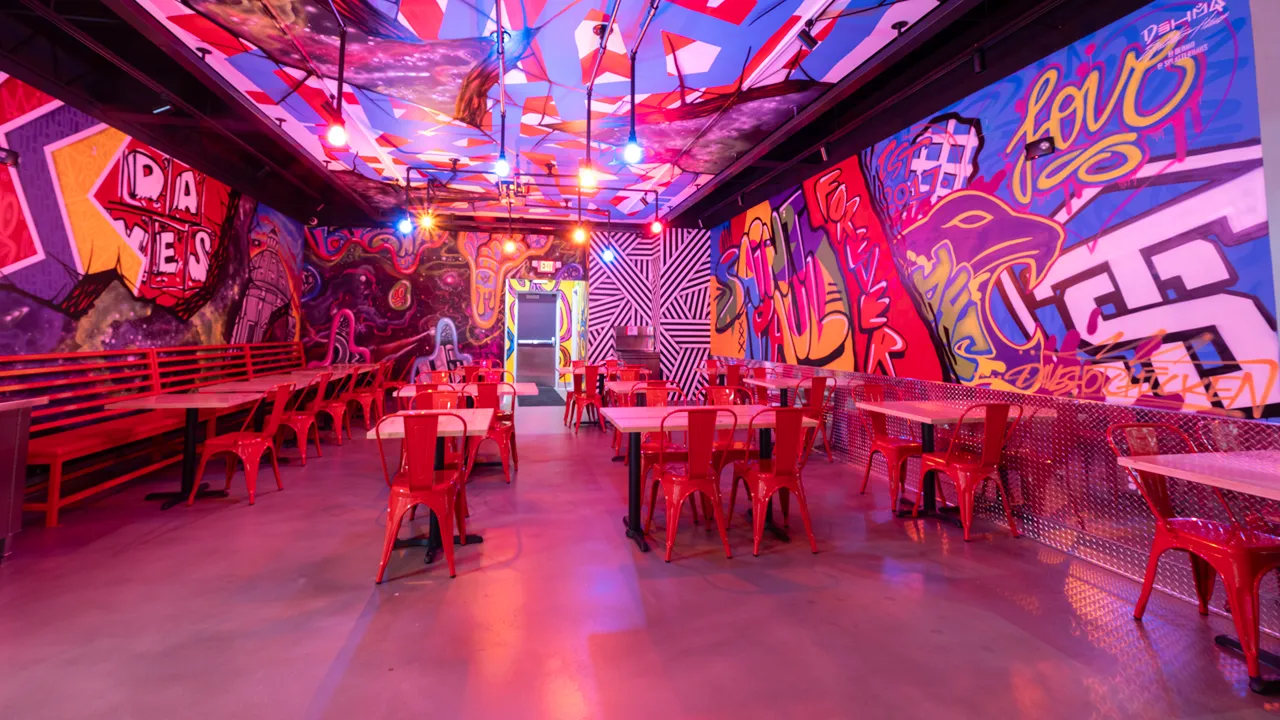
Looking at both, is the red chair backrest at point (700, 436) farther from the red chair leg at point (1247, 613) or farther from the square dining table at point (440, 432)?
the red chair leg at point (1247, 613)

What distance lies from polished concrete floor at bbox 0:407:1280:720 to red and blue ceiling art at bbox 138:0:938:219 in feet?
13.5

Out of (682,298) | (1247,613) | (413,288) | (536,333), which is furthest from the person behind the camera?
(536,333)

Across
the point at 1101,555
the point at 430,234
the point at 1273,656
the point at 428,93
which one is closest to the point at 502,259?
the point at 430,234

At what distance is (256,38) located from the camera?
4.69 m

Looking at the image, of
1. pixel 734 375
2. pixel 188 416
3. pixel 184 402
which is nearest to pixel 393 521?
pixel 184 402

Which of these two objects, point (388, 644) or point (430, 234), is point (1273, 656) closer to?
point (388, 644)

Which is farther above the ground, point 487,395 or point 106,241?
point 106,241

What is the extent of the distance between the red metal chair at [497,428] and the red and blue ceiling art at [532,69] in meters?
3.10

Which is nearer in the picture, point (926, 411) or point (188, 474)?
point (926, 411)

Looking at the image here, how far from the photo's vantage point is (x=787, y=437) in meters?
3.71

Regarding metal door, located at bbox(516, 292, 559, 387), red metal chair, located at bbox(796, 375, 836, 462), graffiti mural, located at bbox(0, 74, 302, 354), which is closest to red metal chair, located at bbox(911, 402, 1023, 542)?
red metal chair, located at bbox(796, 375, 836, 462)

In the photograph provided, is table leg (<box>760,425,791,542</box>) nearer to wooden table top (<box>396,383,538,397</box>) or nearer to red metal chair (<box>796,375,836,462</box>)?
red metal chair (<box>796,375,836,462</box>)

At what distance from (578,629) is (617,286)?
9.59 m

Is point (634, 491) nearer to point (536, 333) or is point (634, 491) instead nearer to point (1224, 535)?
point (1224, 535)
